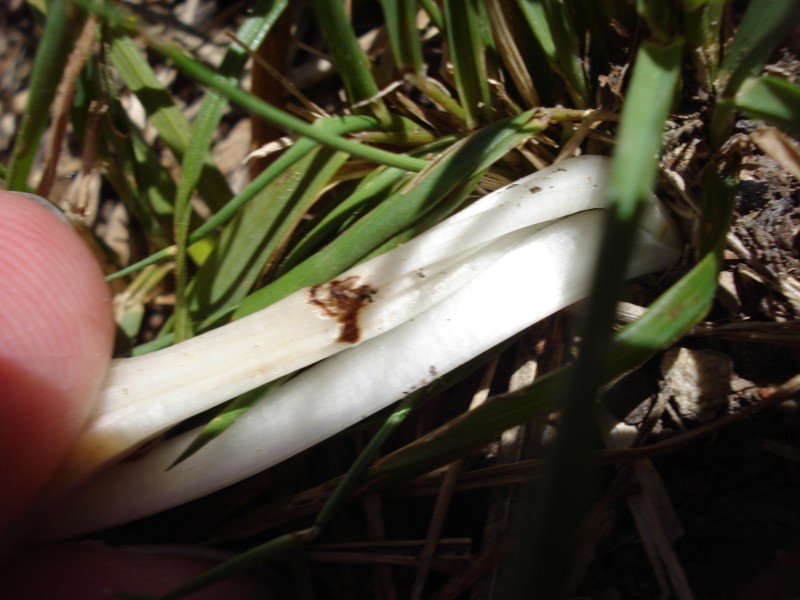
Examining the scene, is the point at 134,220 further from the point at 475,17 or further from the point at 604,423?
the point at 604,423

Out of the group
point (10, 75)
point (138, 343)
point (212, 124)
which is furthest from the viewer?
point (10, 75)

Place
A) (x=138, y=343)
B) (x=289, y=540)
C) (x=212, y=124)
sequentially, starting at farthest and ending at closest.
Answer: (x=138, y=343) → (x=212, y=124) → (x=289, y=540)

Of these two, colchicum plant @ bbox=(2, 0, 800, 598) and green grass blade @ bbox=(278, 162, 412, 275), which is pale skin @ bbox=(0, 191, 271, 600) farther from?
green grass blade @ bbox=(278, 162, 412, 275)

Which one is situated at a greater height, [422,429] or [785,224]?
[785,224]

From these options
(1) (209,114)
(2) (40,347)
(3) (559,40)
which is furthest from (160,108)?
(3) (559,40)

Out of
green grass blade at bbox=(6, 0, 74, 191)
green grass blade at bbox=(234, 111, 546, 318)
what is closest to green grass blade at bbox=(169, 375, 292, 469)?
green grass blade at bbox=(234, 111, 546, 318)

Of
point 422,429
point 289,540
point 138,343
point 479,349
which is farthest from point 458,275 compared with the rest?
point 138,343

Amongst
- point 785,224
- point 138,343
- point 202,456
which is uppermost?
point 785,224
